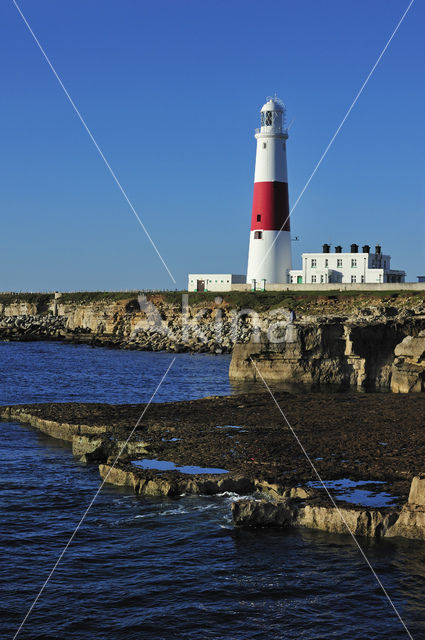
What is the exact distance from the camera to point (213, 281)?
93.6 m

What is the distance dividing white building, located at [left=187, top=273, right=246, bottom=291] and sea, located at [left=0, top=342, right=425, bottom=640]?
72.7 metres

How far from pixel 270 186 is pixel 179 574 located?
64.7m

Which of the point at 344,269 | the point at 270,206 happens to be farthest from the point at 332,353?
the point at 344,269

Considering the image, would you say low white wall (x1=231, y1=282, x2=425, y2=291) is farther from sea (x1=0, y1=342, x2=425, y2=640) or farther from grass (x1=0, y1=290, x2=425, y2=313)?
sea (x1=0, y1=342, x2=425, y2=640)

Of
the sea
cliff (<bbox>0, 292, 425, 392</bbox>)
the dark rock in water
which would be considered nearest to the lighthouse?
cliff (<bbox>0, 292, 425, 392</bbox>)

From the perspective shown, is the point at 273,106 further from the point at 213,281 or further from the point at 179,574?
the point at 179,574

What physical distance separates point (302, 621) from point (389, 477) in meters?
6.94

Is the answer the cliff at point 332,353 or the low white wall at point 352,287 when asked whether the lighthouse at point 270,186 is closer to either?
the low white wall at point 352,287

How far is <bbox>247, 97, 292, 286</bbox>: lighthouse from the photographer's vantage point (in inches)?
2977

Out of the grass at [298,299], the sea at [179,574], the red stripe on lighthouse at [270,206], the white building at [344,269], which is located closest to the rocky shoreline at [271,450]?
the sea at [179,574]

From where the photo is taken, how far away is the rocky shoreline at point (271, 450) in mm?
15156

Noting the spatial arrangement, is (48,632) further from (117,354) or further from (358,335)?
(117,354)

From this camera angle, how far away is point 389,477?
58.7 ft

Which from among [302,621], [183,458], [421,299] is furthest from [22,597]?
[421,299]
